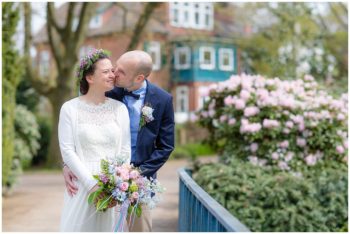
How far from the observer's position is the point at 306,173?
36.6ft

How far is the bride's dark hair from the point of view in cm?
493

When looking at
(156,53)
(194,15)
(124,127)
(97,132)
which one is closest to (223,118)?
(124,127)

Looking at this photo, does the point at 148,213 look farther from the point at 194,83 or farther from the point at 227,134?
the point at 194,83

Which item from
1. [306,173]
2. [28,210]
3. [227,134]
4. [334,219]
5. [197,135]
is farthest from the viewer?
[197,135]

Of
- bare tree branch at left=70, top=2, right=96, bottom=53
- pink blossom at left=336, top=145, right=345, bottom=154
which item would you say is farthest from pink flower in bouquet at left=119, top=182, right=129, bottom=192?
bare tree branch at left=70, top=2, right=96, bottom=53

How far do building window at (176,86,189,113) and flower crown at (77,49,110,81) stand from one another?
38.7 meters

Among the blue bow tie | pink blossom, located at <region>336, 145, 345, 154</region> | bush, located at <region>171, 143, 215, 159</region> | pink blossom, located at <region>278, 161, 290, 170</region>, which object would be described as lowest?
bush, located at <region>171, 143, 215, 159</region>

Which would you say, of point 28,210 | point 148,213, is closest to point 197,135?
point 28,210

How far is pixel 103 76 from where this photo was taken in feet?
16.0

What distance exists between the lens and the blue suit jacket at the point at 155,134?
5.08 m

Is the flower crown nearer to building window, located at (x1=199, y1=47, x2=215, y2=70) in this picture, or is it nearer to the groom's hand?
the groom's hand

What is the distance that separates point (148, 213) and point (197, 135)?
34.2 m

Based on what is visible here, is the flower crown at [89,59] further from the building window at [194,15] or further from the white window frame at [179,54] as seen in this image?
the building window at [194,15]

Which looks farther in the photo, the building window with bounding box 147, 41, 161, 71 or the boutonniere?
the building window with bounding box 147, 41, 161, 71
